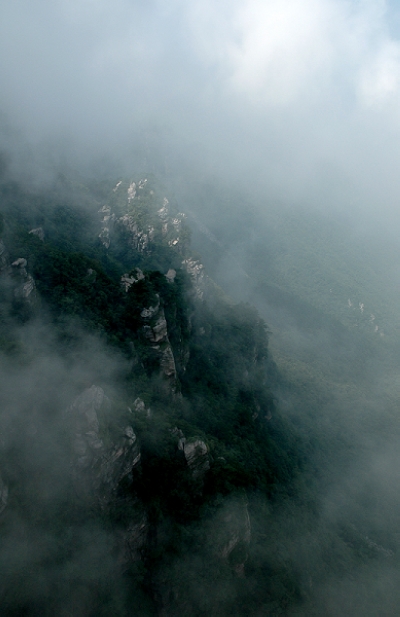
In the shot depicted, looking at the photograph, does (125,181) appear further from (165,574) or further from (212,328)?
(165,574)

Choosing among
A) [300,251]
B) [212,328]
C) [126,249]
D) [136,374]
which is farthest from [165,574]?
[300,251]

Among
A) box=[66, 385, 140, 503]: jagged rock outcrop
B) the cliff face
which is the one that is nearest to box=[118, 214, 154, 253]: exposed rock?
the cliff face

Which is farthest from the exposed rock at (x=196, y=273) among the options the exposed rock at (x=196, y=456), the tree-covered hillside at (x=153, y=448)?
the exposed rock at (x=196, y=456)

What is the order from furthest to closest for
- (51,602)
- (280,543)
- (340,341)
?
(340,341) → (280,543) → (51,602)

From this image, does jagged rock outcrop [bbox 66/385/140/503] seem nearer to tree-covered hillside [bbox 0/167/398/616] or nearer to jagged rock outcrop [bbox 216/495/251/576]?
tree-covered hillside [bbox 0/167/398/616]

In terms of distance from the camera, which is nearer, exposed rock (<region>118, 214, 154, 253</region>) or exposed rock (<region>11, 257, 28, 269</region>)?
exposed rock (<region>11, 257, 28, 269</region>)

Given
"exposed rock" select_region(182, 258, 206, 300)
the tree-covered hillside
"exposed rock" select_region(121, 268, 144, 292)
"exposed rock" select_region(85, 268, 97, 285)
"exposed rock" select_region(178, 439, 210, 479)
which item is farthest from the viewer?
"exposed rock" select_region(182, 258, 206, 300)

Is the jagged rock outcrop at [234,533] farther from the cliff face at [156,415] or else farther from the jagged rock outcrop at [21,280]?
the jagged rock outcrop at [21,280]

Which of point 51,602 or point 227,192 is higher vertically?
point 227,192

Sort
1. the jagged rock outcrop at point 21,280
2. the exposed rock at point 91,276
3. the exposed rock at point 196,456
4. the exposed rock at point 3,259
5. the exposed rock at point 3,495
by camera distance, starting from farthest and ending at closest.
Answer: the exposed rock at point 91,276 < the jagged rock outcrop at point 21,280 < the exposed rock at point 3,259 < the exposed rock at point 196,456 < the exposed rock at point 3,495

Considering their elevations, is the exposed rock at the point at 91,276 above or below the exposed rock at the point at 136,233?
below

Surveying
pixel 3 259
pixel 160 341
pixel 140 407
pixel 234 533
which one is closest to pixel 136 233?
pixel 160 341
